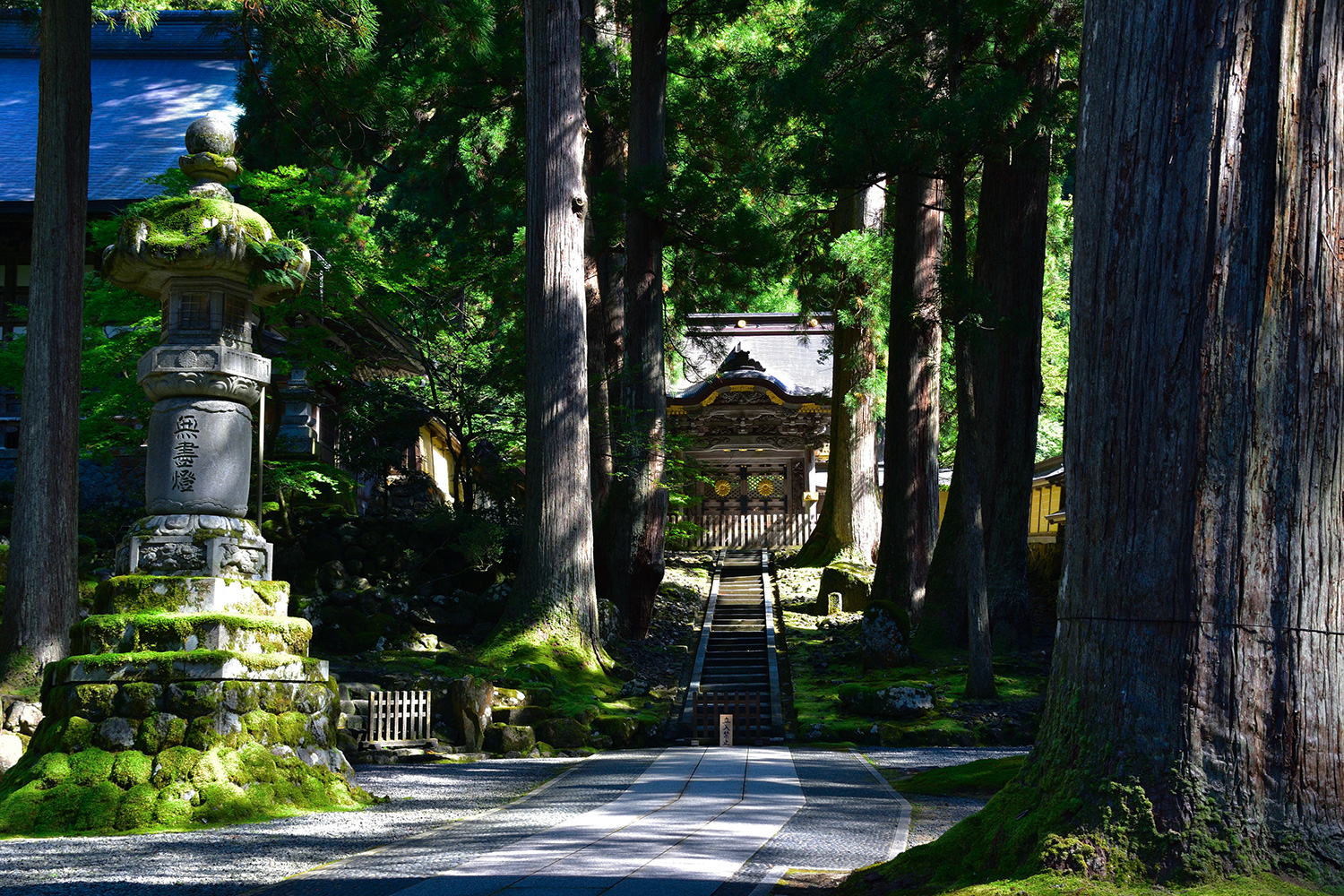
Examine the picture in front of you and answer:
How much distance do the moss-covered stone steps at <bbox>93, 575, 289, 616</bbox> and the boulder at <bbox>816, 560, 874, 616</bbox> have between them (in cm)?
1237

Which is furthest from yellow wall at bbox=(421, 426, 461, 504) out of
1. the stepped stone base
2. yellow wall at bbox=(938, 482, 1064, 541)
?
the stepped stone base

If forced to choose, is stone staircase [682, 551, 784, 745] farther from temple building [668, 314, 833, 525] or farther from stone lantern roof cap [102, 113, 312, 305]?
stone lantern roof cap [102, 113, 312, 305]

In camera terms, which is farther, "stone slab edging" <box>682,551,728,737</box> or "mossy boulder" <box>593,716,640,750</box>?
"stone slab edging" <box>682,551,728,737</box>

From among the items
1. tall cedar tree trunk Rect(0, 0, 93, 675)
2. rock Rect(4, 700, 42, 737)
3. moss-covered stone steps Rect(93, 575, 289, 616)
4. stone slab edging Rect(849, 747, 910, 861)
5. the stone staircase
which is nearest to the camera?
stone slab edging Rect(849, 747, 910, 861)

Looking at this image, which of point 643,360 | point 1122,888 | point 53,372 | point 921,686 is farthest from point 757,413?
point 1122,888

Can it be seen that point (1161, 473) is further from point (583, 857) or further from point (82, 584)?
point (82, 584)

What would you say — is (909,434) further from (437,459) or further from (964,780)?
(437,459)

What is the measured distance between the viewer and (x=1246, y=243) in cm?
258

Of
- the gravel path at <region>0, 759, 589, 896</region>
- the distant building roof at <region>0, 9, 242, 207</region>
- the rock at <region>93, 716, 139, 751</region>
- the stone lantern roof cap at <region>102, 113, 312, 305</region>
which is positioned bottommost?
the gravel path at <region>0, 759, 589, 896</region>

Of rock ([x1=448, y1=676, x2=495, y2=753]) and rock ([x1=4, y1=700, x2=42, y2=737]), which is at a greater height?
rock ([x1=4, y1=700, x2=42, y2=737])

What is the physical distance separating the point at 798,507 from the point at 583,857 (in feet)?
70.1

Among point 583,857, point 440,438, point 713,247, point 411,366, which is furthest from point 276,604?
point 440,438

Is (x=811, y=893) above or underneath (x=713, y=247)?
underneath

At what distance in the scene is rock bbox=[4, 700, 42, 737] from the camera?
775 centimetres
